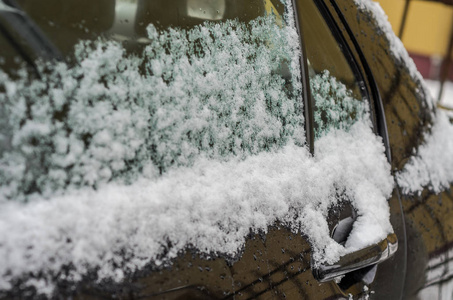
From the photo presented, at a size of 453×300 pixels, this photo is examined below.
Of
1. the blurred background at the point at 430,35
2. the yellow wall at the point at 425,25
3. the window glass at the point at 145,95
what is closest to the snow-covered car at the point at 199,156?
the window glass at the point at 145,95

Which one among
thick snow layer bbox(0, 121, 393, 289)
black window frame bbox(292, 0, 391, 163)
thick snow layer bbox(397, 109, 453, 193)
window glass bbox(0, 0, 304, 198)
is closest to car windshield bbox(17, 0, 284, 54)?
window glass bbox(0, 0, 304, 198)

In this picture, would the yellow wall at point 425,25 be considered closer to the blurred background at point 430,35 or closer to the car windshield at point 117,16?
the blurred background at point 430,35

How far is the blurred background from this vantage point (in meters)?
7.70

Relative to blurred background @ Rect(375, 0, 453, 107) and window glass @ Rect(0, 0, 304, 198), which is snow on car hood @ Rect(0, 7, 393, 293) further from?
blurred background @ Rect(375, 0, 453, 107)

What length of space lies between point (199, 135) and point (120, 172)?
0.68 ft

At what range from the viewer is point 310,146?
4.30 feet

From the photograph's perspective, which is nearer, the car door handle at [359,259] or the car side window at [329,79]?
the car door handle at [359,259]

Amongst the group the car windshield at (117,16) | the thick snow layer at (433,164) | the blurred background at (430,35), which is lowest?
the blurred background at (430,35)

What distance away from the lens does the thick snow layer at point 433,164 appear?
1649 mm

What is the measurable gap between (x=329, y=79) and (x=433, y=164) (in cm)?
63

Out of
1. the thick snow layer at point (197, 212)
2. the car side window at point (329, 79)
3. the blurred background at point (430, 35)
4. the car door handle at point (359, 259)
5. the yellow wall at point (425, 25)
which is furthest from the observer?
the blurred background at point (430, 35)

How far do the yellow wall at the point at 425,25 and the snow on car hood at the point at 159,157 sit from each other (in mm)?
6403

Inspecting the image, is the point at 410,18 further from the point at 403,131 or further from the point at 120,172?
the point at 120,172

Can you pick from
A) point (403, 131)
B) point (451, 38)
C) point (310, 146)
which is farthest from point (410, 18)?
point (310, 146)
